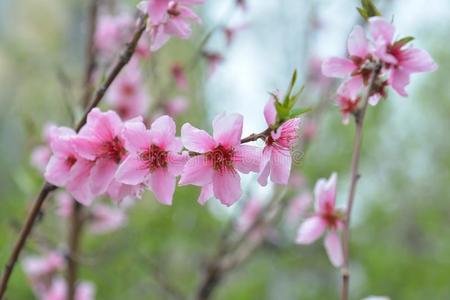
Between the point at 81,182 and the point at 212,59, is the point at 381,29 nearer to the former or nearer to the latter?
the point at 81,182

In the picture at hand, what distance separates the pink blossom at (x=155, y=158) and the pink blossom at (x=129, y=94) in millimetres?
714

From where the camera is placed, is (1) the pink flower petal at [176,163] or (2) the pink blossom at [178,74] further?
(2) the pink blossom at [178,74]

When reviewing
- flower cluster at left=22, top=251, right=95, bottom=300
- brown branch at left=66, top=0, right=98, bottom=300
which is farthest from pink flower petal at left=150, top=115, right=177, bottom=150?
flower cluster at left=22, top=251, right=95, bottom=300

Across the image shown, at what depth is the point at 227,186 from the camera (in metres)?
0.57

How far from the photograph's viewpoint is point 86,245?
268 centimetres

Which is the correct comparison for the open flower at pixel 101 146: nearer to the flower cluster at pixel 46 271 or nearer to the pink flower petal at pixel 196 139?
the pink flower petal at pixel 196 139

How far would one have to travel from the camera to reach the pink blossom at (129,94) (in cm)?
131

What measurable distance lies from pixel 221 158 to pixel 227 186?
0.03 m

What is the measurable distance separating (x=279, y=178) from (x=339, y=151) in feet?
12.3

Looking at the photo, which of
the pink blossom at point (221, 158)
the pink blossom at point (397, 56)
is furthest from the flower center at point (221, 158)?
the pink blossom at point (397, 56)

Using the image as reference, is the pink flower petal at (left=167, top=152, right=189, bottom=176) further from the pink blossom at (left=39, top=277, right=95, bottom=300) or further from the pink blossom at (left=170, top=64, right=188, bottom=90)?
the pink blossom at (left=170, top=64, right=188, bottom=90)

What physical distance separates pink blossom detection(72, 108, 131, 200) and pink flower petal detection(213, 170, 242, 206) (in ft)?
0.39

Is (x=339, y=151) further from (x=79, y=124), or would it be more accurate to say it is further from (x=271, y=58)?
(x=79, y=124)

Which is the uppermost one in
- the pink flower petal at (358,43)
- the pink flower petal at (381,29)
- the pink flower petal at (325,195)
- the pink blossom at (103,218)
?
the pink blossom at (103,218)
